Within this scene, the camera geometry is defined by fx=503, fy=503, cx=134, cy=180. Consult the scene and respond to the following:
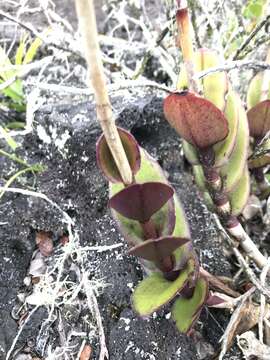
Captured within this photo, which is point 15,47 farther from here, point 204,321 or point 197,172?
point 204,321

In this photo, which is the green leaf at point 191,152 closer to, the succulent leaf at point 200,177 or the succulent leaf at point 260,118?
the succulent leaf at point 200,177

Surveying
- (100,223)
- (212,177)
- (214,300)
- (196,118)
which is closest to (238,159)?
(212,177)

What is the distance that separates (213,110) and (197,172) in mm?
244

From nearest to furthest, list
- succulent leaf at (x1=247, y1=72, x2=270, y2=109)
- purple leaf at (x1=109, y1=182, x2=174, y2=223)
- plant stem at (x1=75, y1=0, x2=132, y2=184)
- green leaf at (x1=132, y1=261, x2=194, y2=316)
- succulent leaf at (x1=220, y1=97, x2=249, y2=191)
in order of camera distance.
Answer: plant stem at (x1=75, y1=0, x2=132, y2=184) < purple leaf at (x1=109, y1=182, x2=174, y2=223) < green leaf at (x1=132, y1=261, x2=194, y2=316) < succulent leaf at (x1=220, y1=97, x2=249, y2=191) < succulent leaf at (x1=247, y1=72, x2=270, y2=109)

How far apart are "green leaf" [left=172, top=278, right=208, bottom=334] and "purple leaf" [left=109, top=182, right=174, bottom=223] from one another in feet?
0.75

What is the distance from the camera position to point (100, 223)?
1.25 meters

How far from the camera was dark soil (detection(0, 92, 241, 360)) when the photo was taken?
1075 millimetres

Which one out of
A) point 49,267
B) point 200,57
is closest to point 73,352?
point 49,267

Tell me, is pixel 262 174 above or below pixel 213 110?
below

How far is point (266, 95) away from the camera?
1.17m

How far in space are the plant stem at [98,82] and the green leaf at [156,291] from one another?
0.75 ft

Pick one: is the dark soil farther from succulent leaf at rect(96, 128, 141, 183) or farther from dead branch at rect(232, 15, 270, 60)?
succulent leaf at rect(96, 128, 141, 183)

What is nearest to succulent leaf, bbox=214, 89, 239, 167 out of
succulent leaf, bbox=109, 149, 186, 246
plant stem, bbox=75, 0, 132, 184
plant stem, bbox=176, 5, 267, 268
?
plant stem, bbox=176, 5, 267, 268

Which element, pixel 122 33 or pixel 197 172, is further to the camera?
pixel 122 33
